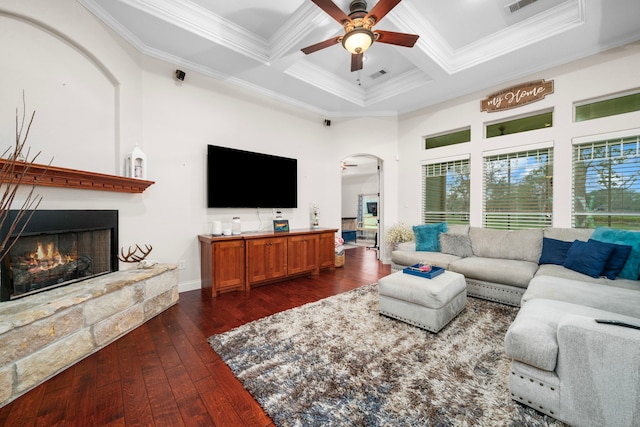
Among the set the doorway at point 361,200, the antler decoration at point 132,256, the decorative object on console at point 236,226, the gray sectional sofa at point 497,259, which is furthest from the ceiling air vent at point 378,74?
the doorway at point 361,200

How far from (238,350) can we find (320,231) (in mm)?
2717

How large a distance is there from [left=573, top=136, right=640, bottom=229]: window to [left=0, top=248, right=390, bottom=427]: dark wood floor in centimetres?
451

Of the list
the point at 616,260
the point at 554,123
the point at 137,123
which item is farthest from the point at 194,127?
the point at 616,260

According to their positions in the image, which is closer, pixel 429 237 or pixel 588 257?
pixel 588 257

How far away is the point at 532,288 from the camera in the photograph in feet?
7.77

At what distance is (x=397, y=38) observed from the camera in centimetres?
261

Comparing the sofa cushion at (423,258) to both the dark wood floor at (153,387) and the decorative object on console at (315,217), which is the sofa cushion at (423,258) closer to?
the decorative object on console at (315,217)

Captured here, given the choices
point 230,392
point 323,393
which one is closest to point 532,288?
point 323,393

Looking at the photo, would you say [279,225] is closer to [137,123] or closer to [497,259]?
[137,123]

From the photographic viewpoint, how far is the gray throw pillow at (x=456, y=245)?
3928 millimetres

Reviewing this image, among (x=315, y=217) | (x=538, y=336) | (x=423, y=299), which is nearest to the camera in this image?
(x=538, y=336)

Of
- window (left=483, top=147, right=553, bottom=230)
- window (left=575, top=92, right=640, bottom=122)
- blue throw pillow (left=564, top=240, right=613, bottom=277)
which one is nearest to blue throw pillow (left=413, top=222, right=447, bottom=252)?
window (left=483, top=147, right=553, bottom=230)

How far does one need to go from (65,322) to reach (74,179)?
4.28 feet

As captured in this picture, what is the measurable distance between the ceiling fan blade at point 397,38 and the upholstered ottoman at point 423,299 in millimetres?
2427
